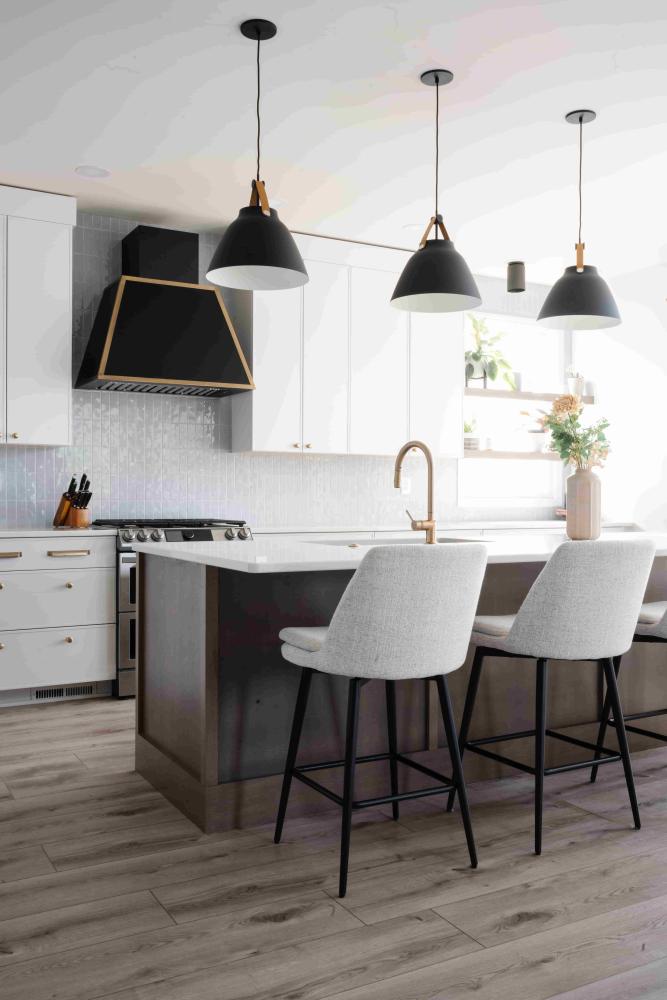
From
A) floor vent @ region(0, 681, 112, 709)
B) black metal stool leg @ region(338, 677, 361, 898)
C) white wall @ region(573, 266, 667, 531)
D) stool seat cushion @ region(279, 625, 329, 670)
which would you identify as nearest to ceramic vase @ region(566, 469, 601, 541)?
stool seat cushion @ region(279, 625, 329, 670)

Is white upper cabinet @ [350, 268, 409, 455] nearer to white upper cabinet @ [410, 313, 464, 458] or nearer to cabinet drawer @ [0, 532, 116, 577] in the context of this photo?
white upper cabinet @ [410, 313, 464, 458]

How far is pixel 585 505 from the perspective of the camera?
132 inches

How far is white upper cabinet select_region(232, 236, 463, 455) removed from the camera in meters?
5.20

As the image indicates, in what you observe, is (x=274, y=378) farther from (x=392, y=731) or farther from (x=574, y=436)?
(x=392, y=731)

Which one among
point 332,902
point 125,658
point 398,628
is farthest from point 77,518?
point 332,902

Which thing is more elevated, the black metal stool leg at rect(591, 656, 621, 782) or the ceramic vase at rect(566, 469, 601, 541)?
the ceramic vase at rect(566, 469, 601, 541)

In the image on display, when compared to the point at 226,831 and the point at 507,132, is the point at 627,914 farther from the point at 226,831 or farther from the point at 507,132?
the point at 507,132

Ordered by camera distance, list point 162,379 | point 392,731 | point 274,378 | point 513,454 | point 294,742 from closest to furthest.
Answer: point 294,742
point 392,731
point 162,379
point 274,378
point 513,454

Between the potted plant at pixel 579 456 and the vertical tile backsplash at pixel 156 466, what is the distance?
228 cm

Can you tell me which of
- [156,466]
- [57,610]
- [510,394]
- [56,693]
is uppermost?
[510,394]

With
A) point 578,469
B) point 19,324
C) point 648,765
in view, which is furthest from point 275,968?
point 19,324

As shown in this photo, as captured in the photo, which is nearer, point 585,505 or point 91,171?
point 585,505

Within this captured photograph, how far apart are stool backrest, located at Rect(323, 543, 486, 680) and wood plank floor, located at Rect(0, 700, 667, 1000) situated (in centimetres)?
58

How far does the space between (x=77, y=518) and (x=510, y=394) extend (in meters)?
3.39
